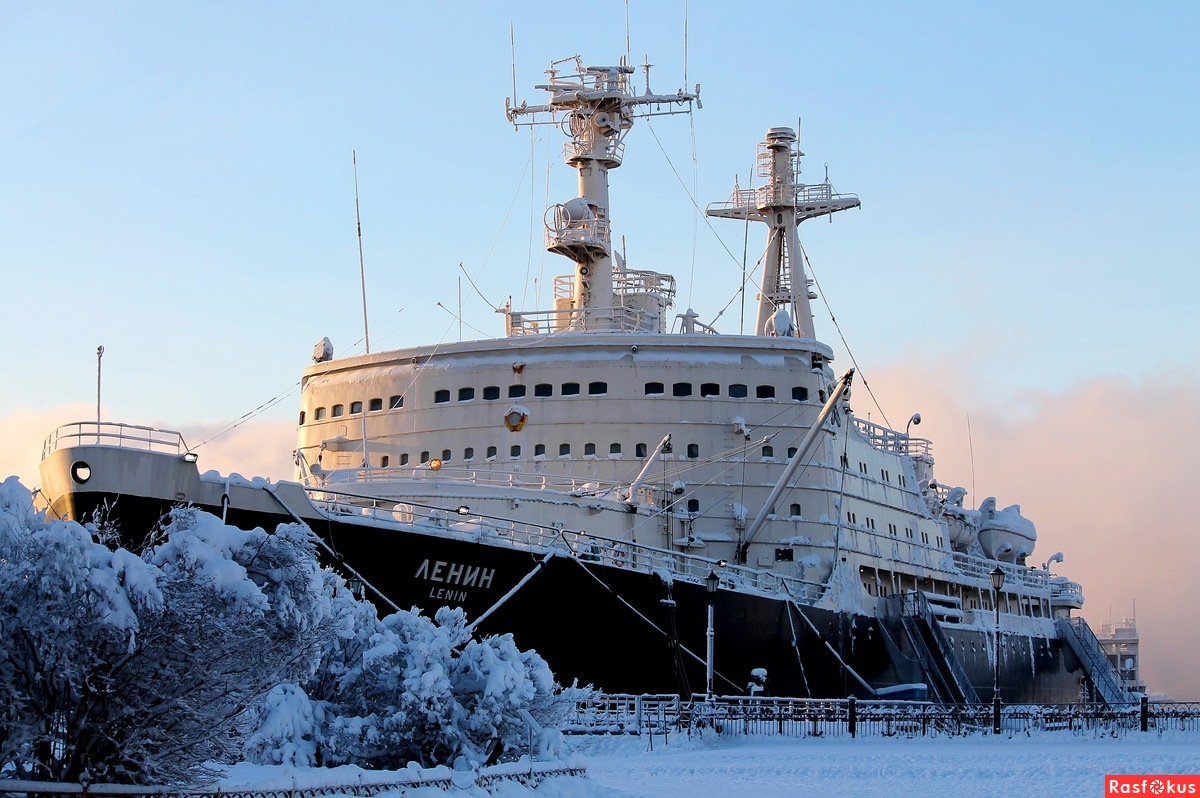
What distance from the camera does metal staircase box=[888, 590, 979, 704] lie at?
125ft

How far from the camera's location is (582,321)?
4019 centimetres

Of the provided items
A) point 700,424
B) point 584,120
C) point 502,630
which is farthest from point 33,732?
point 584,120

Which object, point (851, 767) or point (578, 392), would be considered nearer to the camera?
point (851, 767)

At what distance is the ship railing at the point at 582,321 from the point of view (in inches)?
1550

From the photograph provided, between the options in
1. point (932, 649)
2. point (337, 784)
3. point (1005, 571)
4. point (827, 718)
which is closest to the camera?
point (337, 784)

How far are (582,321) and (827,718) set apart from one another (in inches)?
623

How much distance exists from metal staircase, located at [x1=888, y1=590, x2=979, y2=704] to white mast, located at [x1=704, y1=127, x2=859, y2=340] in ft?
43.9

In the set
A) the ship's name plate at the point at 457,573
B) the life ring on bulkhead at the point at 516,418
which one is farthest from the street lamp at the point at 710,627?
the life ring on bulkhead at the point at 516,418

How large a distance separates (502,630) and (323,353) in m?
13.8

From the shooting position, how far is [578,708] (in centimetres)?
2492

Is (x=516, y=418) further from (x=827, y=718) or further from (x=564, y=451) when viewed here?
(x=827, y=718)

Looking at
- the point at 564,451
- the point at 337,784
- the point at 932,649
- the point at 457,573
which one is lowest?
the point at 337,784

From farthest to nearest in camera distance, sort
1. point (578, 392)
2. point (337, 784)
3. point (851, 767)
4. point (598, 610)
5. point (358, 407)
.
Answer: point (358, 407) < point (578, 392) < point (598, 610) < point (851, 767) < point (337, 784)
